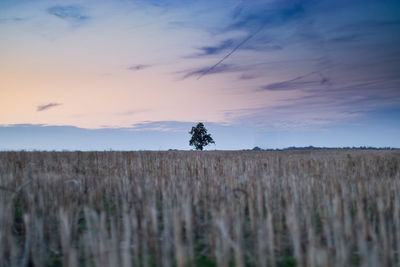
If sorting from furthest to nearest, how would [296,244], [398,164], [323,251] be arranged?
[398,164] < [296,244] < [323,251]

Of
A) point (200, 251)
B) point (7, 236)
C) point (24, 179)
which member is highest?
point (24, 179)

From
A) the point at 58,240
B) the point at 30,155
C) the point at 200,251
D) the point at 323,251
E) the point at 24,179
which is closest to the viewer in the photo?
the point at 323,251

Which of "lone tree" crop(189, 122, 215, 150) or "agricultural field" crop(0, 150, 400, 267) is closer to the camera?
"agricultural field" crop(0, 150, 400, 267)

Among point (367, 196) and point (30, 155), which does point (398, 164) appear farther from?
point (30, 155)

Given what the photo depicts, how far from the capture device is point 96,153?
46.8 feet

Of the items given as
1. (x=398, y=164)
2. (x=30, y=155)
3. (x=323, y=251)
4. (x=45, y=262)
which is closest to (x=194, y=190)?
(x=45, y=262)

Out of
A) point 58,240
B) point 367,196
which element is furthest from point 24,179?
point 367,196

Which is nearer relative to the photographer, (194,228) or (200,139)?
(194,228)

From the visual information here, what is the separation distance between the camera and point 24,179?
786cm

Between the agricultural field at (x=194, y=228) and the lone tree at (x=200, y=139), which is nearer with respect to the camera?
the agricultural field at (x=194, y=228)

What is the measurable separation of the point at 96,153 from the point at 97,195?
7955 millimetres

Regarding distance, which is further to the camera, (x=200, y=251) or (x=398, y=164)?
(x=398, y=164)

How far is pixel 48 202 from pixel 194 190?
8.67 ft

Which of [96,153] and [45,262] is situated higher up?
[96,153]
